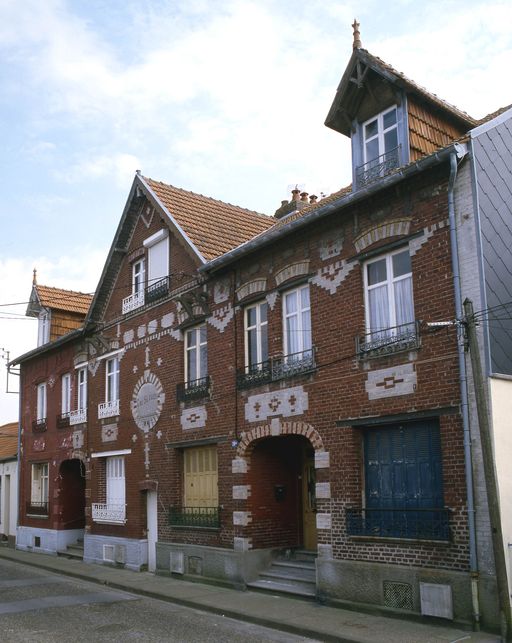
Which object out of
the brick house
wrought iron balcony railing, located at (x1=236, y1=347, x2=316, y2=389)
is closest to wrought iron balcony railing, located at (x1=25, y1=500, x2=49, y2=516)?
the brick house

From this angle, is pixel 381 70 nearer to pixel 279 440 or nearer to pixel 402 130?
pixel 402 130

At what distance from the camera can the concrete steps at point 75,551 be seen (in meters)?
22.6

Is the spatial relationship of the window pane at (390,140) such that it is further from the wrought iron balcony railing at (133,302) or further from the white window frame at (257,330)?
the wrought iron balcony railing at (133,302)

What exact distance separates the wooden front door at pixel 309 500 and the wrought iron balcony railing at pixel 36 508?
12.2 meters

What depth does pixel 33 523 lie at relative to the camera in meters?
26.1

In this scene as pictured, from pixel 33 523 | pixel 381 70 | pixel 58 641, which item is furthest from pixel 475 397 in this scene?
pixel 33 523

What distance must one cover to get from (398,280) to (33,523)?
61.0 feet

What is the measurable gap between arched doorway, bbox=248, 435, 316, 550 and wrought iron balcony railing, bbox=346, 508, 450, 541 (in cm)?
309

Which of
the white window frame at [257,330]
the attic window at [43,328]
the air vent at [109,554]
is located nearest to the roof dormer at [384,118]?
the white window frame at [257,330]

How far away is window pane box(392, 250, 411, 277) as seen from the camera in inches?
503

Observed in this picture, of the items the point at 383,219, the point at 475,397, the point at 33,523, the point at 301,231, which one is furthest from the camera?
the point at 33,523

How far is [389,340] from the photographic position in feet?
41.8

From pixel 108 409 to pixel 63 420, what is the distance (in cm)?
377

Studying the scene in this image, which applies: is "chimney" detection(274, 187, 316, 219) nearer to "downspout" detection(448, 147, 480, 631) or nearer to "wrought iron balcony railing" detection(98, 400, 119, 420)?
"wrought iron balcony railing" detection(98, 400, 119, 420)
